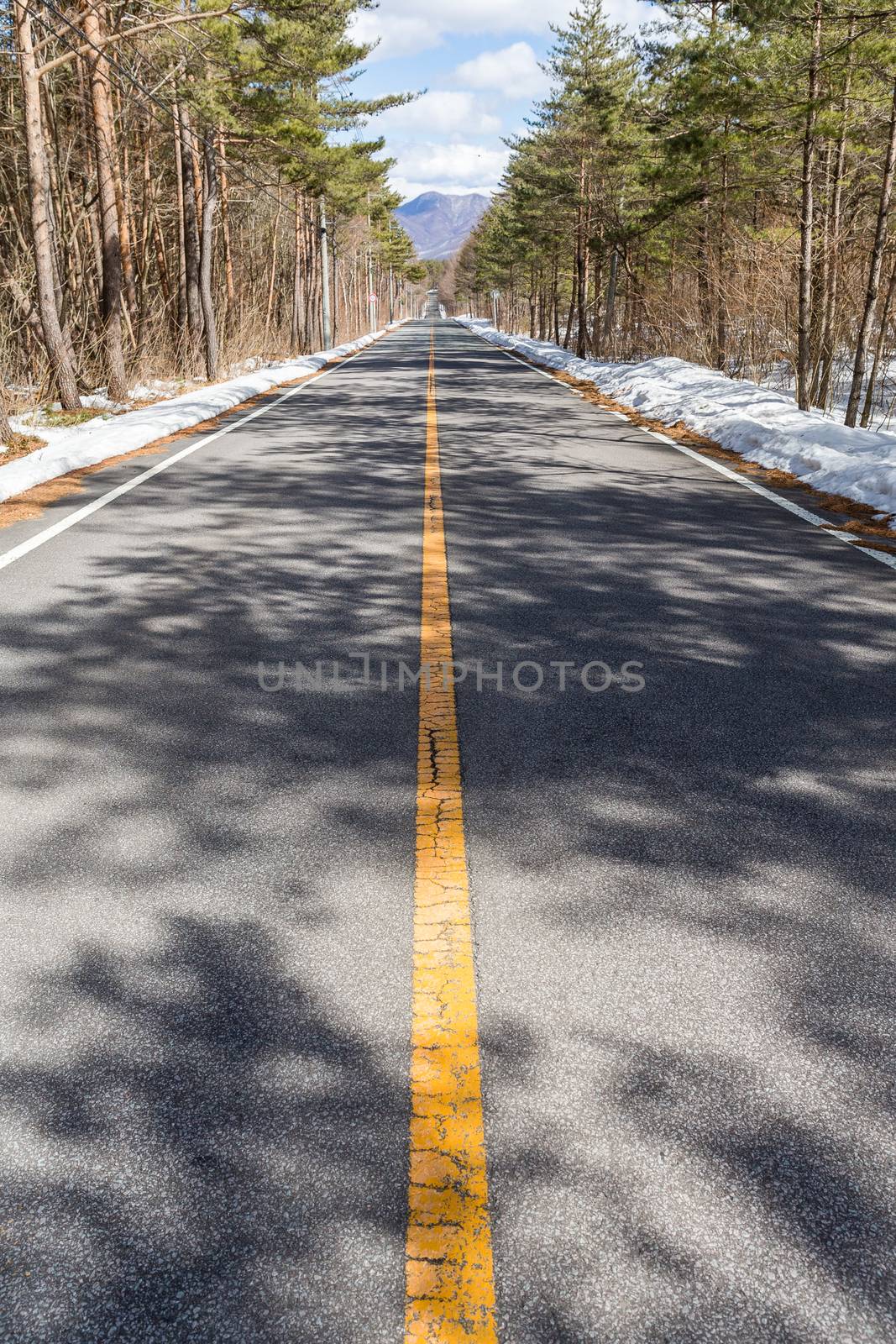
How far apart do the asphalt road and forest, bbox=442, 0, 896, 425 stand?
33.6ft

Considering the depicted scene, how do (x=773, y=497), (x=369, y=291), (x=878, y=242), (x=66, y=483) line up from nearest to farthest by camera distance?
(x=773, y=497), (x=66, y=483), (x=878, y=242), (x=369, y=291)

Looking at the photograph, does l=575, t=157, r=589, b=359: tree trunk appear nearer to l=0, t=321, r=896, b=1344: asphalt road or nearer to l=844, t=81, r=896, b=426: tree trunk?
l=844, t=81, r=896, b=426: tree trunk

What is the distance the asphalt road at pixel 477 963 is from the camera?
1.78 m

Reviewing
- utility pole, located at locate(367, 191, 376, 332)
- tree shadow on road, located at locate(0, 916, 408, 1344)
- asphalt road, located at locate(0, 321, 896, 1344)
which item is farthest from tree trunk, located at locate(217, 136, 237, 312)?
utility pole, located at locate(367, 191, 376, 332)

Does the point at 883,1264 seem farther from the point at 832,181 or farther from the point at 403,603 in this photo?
the point at 832,181

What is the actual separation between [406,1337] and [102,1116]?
0.80 metres

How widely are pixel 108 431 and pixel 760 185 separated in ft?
55.6

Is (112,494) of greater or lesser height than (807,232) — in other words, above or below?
below

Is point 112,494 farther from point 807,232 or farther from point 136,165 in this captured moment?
point 136,165

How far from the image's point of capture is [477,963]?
8.54 ft

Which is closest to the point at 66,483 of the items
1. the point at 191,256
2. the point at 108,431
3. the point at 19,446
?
the point at 19,446

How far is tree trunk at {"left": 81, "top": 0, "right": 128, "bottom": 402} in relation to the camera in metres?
17.5

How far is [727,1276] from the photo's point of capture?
5.75 ft

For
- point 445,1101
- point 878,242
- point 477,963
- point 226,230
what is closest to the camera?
point 445,1101
